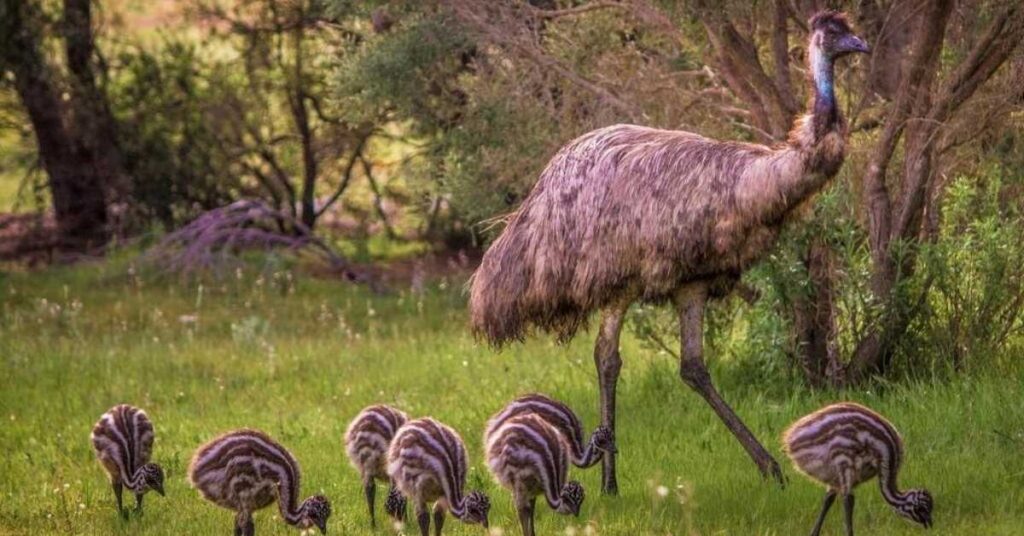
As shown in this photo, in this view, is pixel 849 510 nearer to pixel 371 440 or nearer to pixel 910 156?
pixel 371 440

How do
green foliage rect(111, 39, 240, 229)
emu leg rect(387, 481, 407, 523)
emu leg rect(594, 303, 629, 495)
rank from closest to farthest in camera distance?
emu leg rect(387, 481, 407, 523) < emu leg rect(594, 303, 629, 495) < green foliage rect(111, 39, 240, 229)

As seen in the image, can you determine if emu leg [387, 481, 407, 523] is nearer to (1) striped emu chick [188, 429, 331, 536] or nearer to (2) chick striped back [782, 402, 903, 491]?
(1) striped emu chick [188, 429, 331, 536]

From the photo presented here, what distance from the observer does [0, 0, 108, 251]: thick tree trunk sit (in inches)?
758

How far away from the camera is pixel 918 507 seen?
859 centimetres

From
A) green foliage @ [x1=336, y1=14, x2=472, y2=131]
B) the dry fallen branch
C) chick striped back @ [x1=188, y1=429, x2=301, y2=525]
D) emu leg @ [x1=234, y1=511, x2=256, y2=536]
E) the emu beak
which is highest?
green foliage @ [x1=336, y1=14, x2=472, y2=131]

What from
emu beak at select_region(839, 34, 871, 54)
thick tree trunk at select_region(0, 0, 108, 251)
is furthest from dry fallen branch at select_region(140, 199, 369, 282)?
emu beak at select_region(839, 34, 871, 54)

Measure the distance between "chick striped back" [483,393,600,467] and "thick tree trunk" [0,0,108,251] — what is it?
36.3ft

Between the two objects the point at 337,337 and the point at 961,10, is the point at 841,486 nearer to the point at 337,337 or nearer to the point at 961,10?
the point at 961,10

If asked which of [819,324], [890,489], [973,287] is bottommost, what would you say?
[890,489]

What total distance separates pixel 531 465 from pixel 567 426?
46.1 inches

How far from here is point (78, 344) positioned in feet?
50.7

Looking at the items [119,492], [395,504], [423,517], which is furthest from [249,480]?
[119,492]

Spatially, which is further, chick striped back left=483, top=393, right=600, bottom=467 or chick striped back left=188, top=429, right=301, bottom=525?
chick striped back left=483, top=393, right=600, bottom=467

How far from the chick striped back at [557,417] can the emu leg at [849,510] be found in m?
1.57
